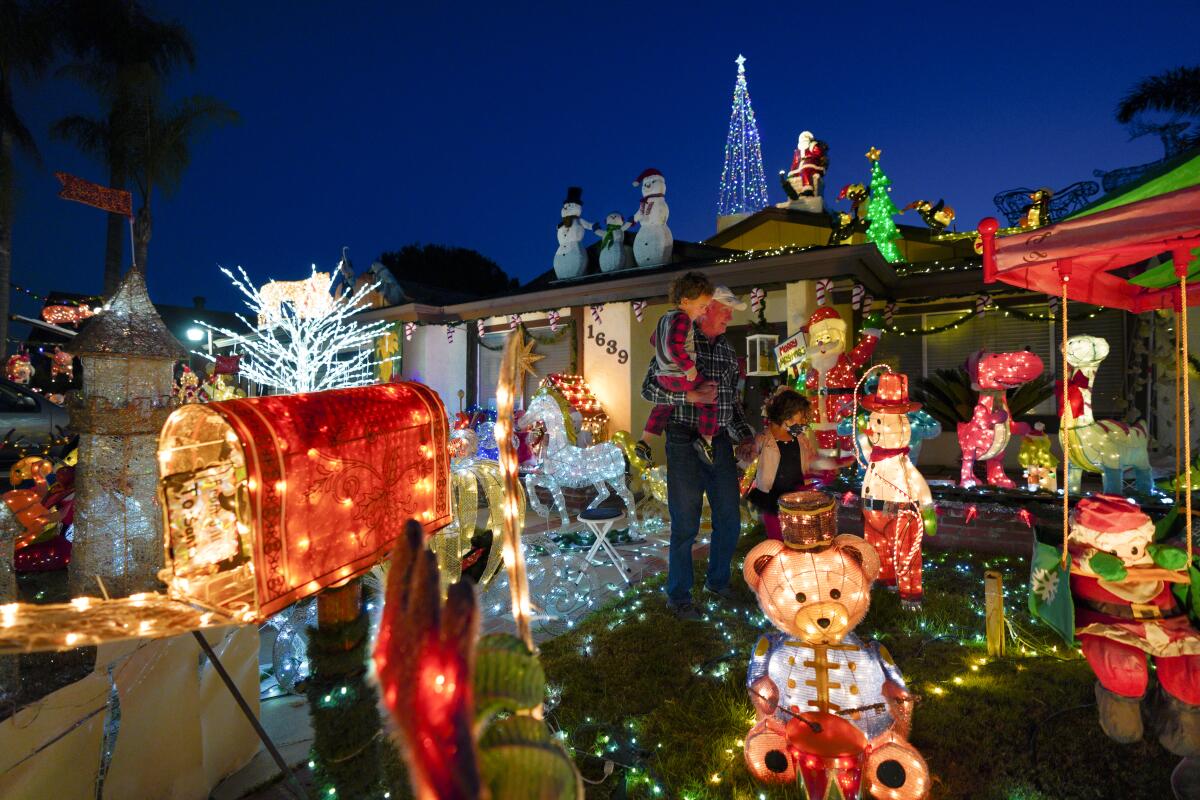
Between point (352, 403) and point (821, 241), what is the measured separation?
11.6 m

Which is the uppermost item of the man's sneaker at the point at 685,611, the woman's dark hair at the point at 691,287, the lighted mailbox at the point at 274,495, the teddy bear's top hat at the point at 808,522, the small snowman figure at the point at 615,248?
the small snowman figure at the point at 615,248

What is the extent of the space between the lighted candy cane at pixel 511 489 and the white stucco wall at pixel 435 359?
11291 millimetres

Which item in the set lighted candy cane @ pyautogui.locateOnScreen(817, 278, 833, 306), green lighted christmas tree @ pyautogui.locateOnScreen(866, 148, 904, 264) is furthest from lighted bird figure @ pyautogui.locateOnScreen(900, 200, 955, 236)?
lighted candy cane @ pyautogui.locateOnScreen(817, 278, 833, 306)

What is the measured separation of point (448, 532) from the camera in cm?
350

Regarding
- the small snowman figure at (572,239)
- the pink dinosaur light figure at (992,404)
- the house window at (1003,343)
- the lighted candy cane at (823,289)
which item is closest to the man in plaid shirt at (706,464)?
the pink dinosaur light figure at (992,404)

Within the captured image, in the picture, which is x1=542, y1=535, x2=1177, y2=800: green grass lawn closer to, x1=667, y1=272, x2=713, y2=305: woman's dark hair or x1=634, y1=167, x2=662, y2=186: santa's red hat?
x1=667, y1=272, x2=713, y2=305: woman's dark hair

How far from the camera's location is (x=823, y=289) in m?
7.90

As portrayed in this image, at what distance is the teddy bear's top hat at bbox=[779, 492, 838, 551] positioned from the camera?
238cm

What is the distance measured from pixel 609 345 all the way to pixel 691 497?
6150 mm

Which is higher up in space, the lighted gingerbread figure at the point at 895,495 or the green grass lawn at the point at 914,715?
the lighted gingerbread figure at the point at 895,495

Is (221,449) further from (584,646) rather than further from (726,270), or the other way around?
(726,270)

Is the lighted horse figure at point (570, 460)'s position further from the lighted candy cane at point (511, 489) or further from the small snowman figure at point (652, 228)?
the lighted candy cane at point (511, 489)

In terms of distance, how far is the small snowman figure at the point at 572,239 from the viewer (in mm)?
10789

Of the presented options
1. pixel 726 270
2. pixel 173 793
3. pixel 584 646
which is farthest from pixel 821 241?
pixel 173 793
